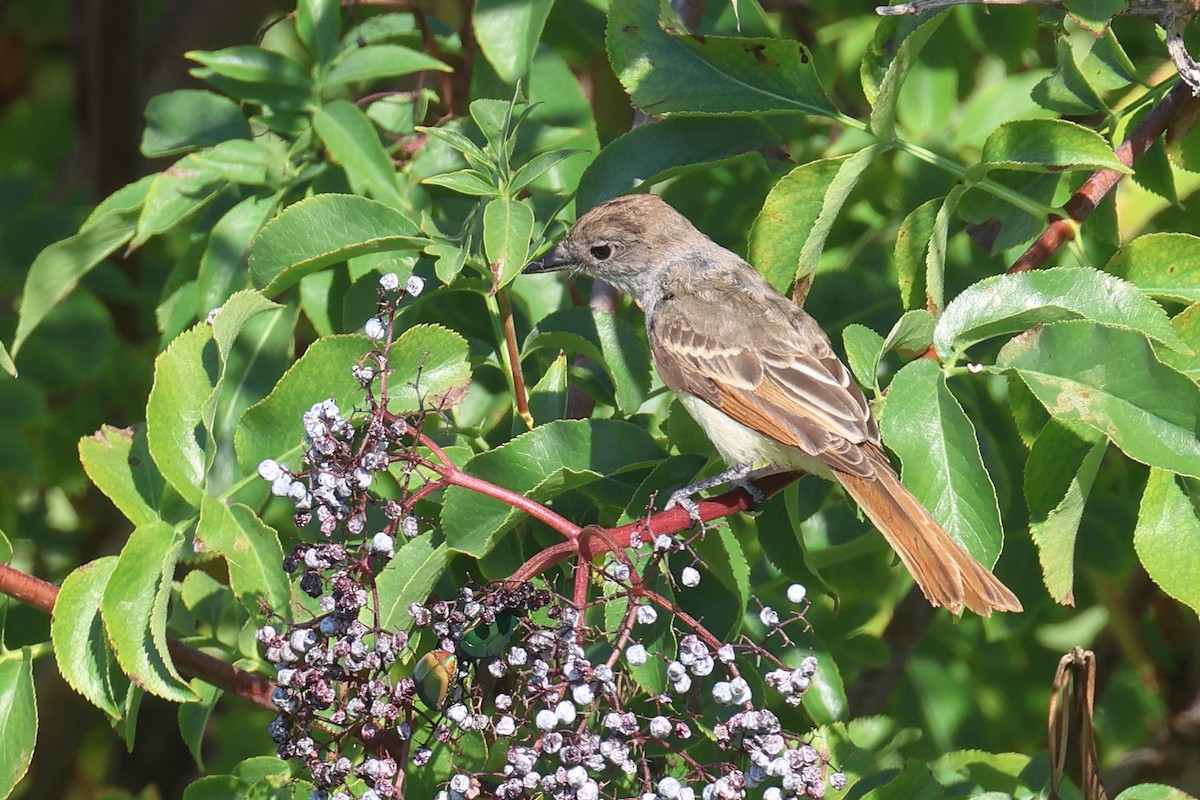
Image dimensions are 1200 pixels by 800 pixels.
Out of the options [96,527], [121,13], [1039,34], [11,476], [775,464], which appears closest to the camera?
[775,464]

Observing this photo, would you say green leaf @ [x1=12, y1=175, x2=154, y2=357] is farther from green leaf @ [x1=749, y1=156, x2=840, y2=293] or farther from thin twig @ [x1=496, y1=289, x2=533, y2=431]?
green leaf @ [x1=749, y1=156, x2=840, y2=293]

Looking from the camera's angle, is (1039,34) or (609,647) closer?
(609,647)

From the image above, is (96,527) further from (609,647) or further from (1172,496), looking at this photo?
(1172,496)

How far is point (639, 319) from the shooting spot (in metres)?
4.86

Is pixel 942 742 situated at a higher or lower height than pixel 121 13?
lower

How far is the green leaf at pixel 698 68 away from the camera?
133 inches

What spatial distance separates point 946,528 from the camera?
2764 mm

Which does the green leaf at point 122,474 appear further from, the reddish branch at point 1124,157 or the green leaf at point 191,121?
the reddish branch at point 1124,157

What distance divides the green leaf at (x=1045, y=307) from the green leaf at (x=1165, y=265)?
0.27 metres

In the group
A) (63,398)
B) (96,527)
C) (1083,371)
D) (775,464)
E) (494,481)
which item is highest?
(1083,371)

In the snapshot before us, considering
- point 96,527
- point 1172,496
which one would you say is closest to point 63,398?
point 96,527

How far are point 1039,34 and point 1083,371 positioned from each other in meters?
2.85

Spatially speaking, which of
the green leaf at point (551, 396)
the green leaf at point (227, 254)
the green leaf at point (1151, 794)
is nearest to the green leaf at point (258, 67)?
the green leaf at point (227, 254)

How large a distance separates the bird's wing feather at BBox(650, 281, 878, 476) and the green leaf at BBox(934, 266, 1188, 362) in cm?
67
